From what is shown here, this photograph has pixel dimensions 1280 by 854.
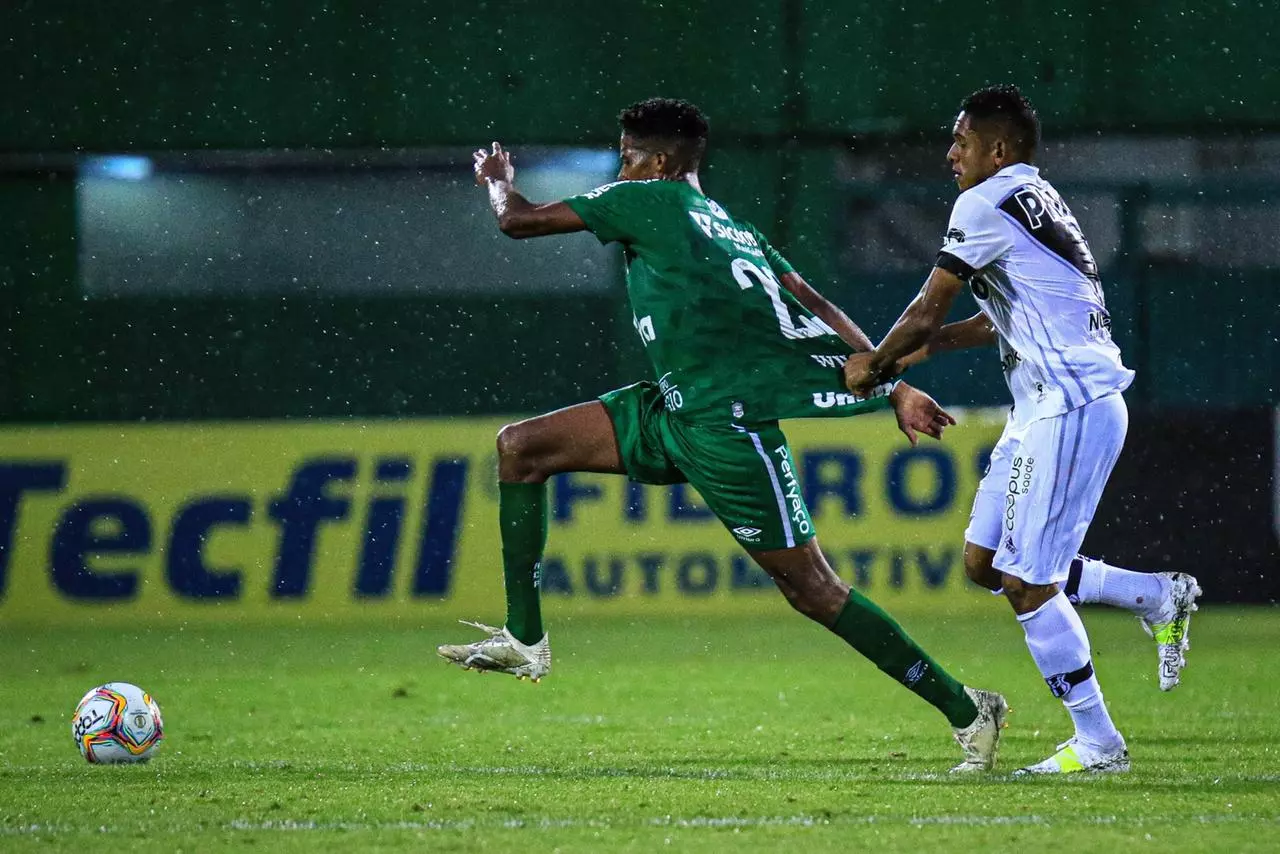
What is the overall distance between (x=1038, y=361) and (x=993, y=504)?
63 centimetres

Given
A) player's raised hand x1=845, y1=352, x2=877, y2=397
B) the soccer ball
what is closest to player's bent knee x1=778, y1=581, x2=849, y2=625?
player's raised hand x1=845, y1=352, x2=877, y2=397

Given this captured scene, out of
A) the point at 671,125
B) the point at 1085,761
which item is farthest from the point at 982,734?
the point at 671,125

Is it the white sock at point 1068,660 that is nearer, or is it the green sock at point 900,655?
the white sock at point 1068,660

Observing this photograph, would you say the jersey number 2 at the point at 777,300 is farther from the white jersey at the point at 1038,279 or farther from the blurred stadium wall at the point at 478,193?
the blurred stadium wall at the point at 478,193

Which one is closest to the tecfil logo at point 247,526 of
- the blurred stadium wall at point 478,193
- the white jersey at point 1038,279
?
the blurred stadium wall at point 478,193

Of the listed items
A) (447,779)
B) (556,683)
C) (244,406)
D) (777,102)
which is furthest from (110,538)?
(447,779)

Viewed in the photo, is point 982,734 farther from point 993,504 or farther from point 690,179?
point 690,179

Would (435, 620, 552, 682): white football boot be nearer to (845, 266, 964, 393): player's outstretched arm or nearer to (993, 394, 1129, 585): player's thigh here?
(845, 266, 964, 393): player's outstretched arm

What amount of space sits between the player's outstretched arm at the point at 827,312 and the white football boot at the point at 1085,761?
1.30m

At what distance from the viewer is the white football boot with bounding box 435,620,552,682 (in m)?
5.93

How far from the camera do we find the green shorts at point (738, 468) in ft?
19.2

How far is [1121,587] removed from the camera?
639 cm

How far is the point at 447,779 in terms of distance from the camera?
5801mm

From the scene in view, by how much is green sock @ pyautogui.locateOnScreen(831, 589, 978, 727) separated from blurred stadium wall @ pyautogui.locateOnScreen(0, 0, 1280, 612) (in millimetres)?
6179
